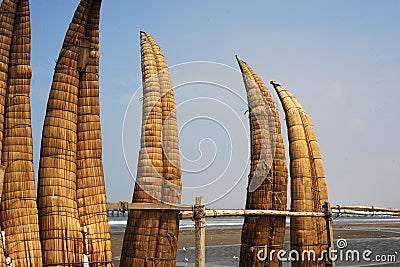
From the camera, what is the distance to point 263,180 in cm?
1112

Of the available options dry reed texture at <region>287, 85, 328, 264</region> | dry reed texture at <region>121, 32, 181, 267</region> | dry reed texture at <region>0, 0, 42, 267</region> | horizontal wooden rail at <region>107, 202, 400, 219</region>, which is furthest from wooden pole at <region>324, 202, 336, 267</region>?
dry reed texture at <region>0, 0, 42, 267</region>

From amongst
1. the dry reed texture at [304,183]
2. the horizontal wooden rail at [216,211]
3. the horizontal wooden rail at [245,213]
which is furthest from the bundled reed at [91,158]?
the dry reed texture at [304,183]

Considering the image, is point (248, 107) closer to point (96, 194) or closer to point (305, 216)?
point (305, 216)

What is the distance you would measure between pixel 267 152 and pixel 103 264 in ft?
16.2

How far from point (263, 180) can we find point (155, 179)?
9.61ft

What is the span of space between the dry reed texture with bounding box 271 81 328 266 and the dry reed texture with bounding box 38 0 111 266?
4855 mm

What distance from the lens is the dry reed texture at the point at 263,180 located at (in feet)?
36.4

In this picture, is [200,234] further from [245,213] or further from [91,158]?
[91,158]

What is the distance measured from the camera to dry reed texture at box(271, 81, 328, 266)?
11078 mm

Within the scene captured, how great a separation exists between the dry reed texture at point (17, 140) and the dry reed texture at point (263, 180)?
17.4 ft

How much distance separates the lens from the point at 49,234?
716cm

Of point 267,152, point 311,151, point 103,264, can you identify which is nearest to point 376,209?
point 311,151

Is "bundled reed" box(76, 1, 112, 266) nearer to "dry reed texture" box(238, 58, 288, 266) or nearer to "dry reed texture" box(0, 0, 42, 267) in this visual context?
"dry reed texture" box(0, 0, 42, 267)

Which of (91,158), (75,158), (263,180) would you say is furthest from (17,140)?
(263,180)
